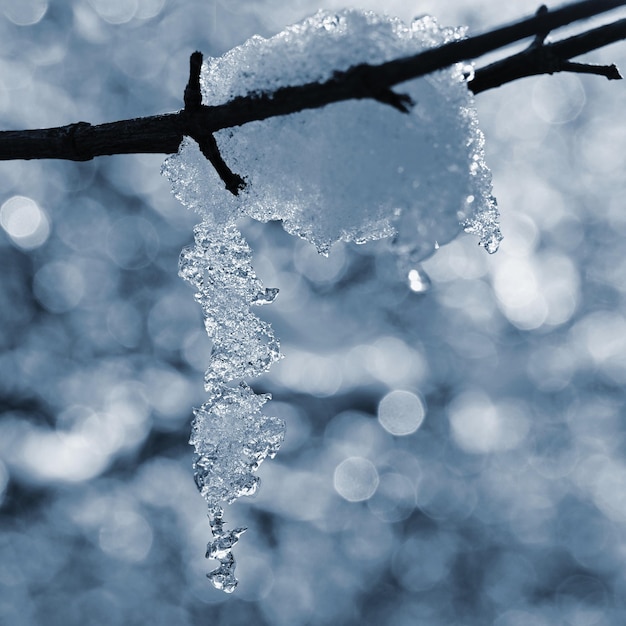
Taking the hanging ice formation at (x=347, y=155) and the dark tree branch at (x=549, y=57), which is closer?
the dark tree branch at (x=549, y=57)

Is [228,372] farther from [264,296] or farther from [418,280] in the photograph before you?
[418,280]

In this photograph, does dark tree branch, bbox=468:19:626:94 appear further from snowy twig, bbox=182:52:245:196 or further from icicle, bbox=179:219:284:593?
icicle, bbox=179:219:284:593

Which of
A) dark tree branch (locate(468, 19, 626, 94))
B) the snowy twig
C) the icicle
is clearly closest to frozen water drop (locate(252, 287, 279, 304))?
the icicle

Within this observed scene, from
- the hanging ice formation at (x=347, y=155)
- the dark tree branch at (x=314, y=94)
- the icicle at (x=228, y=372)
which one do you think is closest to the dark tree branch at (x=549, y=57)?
the dark tree branch at (x=314, y=94)

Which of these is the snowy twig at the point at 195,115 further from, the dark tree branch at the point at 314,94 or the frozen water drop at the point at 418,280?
the frozen water drop at the point at 418,280

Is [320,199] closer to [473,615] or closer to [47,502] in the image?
[47,502]
